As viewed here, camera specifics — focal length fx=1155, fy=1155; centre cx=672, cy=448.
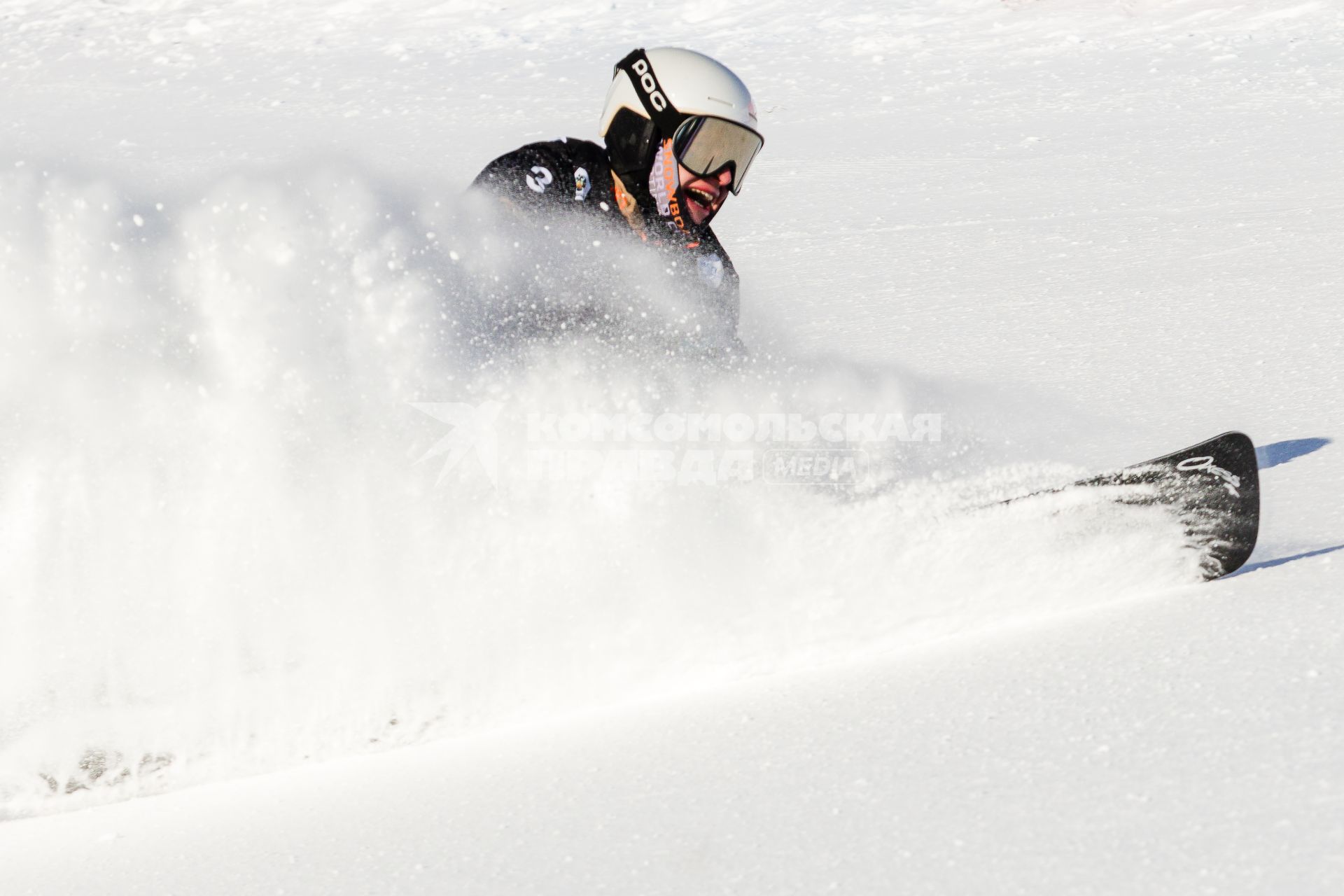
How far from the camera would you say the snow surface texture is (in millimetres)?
1604

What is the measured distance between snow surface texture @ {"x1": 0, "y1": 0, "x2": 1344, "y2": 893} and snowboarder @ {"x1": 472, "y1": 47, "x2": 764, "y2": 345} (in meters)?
0.19

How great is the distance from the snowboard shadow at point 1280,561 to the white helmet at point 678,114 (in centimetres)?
162

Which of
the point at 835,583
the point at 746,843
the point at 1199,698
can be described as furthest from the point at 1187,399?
the point at 746,843

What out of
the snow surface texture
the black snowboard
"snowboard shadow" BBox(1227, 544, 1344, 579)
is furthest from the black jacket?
"snowboard shadow" BBox(1227, 544, 1344, 579)

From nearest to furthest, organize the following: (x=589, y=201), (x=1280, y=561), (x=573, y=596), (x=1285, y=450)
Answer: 1. (x=1280, y=561)
2. (x=573, y=596)
3. (x=1285, y=450)
4. (x=589, y=201)

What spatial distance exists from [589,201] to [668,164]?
236 mm

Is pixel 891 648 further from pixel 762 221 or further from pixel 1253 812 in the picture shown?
pixel 762 221

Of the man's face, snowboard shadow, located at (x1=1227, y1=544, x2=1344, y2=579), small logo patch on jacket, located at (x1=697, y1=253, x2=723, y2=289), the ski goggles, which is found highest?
the ski goggles

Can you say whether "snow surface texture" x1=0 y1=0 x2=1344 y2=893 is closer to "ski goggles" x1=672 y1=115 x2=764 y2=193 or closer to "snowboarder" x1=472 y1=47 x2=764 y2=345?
"snowboarder" x1=472 y1=47 x2=764 y2=345

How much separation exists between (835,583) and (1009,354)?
6.14ft

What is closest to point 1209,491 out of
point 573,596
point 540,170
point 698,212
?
point 573,596

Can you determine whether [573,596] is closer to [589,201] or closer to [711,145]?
[589,201]

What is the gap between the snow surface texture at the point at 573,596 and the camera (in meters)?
1.60

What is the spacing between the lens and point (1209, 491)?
7.61 feet
